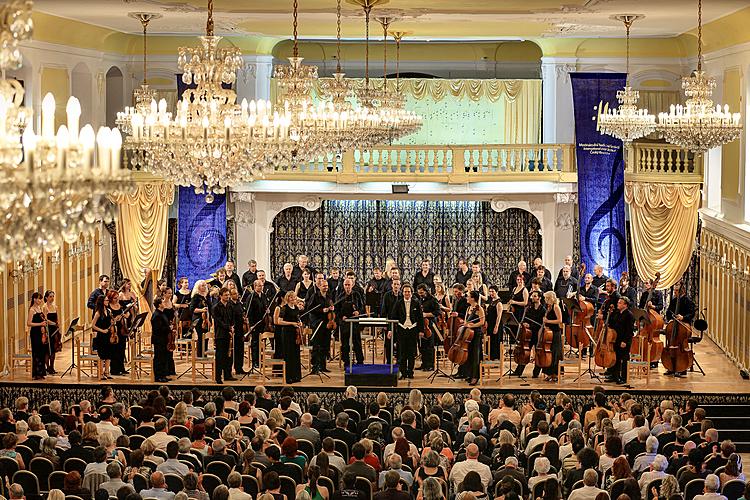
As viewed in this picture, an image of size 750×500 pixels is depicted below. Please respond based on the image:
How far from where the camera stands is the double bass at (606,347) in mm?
18922

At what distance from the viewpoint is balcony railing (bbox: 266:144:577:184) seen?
24.6 metres

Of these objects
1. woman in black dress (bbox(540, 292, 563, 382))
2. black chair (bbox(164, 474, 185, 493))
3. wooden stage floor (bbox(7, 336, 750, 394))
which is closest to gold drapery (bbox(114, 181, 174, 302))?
wooden stage floor (bbox(7, 336, 750, 394))

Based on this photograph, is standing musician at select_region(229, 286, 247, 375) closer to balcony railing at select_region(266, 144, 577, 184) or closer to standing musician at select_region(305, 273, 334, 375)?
standing musician at select_region(305, 273, 334, 375)

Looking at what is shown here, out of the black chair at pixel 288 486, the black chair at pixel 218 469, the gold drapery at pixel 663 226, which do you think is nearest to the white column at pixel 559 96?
the gold drapery at pixel 663 226

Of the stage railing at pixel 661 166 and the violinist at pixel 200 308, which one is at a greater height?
the stage railing at pixel 661 166

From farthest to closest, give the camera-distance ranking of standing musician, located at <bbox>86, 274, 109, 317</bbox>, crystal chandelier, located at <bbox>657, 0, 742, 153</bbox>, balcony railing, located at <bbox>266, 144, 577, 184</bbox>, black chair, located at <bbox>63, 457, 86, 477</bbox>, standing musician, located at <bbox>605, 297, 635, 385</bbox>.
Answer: balcony railing, located at <bbox>266, 144, 577, 184</bbox>, standing musician, located at <bbox>86, 274, 109, 317</bbox>, standing musician, located at <bbox>605, 297, 635, 385</bbox>, crystal chandelier, located at <bbox>657, 0, 742, 153</bbox>, black chair, located at <bbox>63, 457, 86, 477</bbox>

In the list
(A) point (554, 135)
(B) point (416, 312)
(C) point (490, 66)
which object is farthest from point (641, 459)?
(C) point (490, 66)

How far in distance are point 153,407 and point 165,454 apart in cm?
188

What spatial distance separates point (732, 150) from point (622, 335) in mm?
4946

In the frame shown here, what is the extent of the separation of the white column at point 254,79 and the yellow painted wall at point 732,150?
9036 mm

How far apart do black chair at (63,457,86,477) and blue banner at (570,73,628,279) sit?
13594 mm

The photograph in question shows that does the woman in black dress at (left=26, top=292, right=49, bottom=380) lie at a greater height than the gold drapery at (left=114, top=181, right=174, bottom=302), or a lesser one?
lesser

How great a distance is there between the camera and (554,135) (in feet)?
85.0

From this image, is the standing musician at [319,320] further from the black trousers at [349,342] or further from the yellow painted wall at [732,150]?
the yellow painted wall at [732,150]
